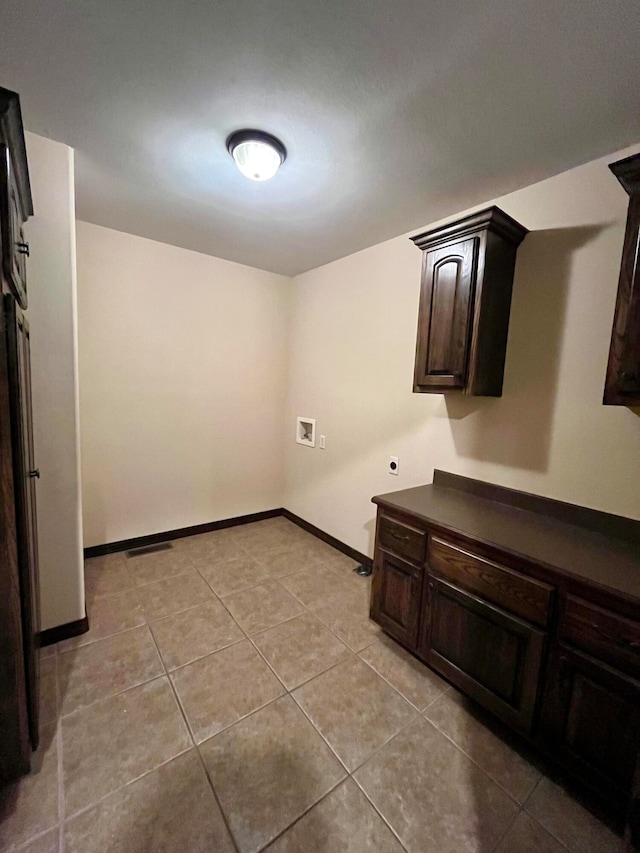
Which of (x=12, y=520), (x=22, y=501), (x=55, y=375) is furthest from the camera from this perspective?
(x=55, y=375)

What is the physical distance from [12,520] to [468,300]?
209 cm

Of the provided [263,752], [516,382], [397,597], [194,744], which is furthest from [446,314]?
[194,744]

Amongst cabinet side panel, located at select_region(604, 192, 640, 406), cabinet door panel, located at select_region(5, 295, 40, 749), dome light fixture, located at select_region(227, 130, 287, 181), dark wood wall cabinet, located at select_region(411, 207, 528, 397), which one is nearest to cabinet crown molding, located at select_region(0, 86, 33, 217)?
cabinet door panel, located at select_region(5, 295, 40, 749)

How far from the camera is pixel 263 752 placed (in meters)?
1.37

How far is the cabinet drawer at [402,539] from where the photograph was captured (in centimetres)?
175

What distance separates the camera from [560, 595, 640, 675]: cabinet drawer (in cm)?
109

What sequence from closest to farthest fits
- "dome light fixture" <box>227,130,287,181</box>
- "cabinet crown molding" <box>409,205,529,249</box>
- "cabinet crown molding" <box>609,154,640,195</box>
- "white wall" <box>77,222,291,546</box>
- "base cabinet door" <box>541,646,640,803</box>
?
"base cabinet door" <box>541,646,640,803</box> → "cabinet crown molding" <box>609,154,640,195</box> → "dome light fixture" <box>227,130,287,181</box> → "cabinet crown molding" <box>409,205,529,249</box> → "white wall" <box>77,222,291,546</box>

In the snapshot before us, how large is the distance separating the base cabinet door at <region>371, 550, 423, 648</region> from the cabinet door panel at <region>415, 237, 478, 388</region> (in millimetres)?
1021

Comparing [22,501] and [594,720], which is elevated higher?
[22,501]

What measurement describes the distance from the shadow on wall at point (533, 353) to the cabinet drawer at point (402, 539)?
67cm

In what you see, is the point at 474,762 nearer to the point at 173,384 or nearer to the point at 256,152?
the point at 256,152

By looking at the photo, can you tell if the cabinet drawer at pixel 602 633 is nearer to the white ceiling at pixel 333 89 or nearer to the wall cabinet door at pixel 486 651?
the wall cabinet door at pixel 486 651

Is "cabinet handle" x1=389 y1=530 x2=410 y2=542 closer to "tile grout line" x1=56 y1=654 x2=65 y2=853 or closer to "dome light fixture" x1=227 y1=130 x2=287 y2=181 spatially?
"tile grout line" x1=56 y1=654 x2=65 y2=853

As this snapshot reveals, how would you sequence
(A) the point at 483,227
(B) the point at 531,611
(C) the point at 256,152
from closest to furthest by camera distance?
(B) the point at 531,611
(C) the point at 256,152
(A) the point at 483,227
